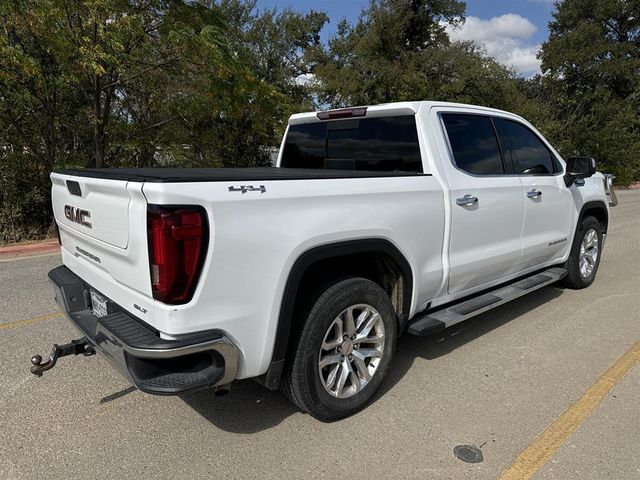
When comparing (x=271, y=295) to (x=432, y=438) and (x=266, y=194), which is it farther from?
(x=432, y=438)

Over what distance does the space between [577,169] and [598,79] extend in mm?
34656

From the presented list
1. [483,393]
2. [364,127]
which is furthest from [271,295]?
[364,127]

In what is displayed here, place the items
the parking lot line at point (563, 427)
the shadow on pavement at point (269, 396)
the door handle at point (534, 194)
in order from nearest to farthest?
the parking lot line at point (563, 427)
the shadow on pavement at point (269, 396)
the door handle at point (534, 194)

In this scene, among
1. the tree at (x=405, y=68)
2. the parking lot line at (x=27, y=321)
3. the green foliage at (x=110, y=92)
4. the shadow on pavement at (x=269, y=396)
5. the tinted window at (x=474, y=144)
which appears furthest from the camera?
the tree at (x=405, y=68)

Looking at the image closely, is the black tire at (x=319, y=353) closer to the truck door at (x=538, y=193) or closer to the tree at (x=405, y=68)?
the truck door at (x=538, y=193)

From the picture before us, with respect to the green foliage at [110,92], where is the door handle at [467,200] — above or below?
below

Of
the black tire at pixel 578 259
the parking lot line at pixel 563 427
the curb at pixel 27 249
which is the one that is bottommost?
the curb at pixel 27 249

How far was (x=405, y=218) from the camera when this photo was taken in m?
3.15

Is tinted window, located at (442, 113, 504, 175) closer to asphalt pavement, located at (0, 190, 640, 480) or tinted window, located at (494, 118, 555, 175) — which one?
tinted window, located at (494, 118, 555, 175)

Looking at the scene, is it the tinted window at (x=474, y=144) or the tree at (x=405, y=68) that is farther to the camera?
the tree at (x=405, y=68)

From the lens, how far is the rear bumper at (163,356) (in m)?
2.27

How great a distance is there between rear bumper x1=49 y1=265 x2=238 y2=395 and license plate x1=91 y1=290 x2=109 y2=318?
0.27m

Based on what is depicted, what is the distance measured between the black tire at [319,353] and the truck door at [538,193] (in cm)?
208

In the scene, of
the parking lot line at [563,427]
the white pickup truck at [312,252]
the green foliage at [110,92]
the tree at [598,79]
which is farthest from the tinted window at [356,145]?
the tree at [598,79]
